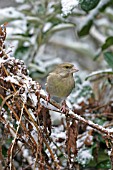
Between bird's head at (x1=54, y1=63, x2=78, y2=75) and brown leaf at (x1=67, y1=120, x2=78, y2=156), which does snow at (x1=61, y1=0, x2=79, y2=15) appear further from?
brown leaf at (x1=67, y1=120, x2=78, y2=156)

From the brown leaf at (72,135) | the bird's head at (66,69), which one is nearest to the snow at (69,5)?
the bird's head at (66,69)

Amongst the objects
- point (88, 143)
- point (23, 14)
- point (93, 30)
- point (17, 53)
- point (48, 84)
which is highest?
point (93, 30)

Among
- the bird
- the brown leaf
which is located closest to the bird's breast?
the bird

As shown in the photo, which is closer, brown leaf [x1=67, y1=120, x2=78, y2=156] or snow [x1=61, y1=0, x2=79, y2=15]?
brown leaf [x1=67, y1=120, x2=78, y2=156]

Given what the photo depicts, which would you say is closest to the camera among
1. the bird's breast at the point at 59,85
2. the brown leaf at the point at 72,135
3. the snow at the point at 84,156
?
the brown leaf at the point at 72,135

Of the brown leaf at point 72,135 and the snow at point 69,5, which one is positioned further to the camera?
the snow at point 69,5

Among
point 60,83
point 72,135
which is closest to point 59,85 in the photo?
point 60,83

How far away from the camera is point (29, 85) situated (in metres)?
1.27

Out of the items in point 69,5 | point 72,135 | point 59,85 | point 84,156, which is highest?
point 69,5

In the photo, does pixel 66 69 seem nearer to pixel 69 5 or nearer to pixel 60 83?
pixel 60 83

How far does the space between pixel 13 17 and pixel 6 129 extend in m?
1.03

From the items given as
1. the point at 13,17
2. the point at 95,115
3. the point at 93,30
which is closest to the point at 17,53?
the point at 13,17

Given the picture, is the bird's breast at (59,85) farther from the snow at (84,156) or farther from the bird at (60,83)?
the snow at (84,156)

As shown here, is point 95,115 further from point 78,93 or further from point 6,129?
point 6,129
